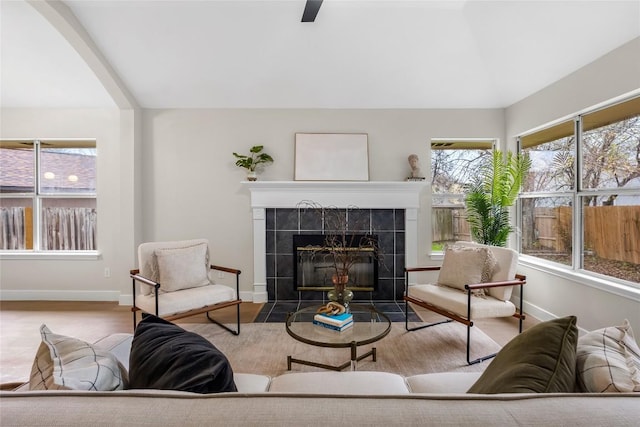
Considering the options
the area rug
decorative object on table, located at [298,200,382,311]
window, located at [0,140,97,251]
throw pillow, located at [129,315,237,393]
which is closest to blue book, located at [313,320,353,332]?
the area rug

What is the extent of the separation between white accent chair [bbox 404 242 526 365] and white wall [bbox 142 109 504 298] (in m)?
1.54

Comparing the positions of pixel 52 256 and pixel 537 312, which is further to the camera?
pixel 52 256

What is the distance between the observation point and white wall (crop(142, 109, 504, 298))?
13.8ft

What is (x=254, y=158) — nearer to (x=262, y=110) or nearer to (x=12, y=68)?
(x=262, y=110)

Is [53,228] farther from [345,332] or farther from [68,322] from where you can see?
[345,332]

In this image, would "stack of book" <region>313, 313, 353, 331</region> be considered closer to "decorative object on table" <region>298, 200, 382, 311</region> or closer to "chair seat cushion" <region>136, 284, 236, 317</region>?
"chair seat cushion" <region>136, 284, 236, 317</region>

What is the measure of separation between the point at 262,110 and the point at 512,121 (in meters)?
3.16

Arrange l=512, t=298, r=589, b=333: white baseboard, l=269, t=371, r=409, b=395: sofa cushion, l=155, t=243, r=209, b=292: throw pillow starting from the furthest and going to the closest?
l=512, t=298, r=589, b=333: white baseboard, l=155, t=243, r=209, b=292: throw pillow, l=269, t=371, r=409, b=395: sofa cushion

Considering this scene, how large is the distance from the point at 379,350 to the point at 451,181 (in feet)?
8.45

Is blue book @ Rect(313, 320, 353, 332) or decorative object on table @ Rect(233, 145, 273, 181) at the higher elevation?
decorative object on table @ Rect(233, 145, 273, 181)

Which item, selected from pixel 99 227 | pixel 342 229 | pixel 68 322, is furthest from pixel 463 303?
pixel 99 227

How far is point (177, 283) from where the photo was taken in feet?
9.96

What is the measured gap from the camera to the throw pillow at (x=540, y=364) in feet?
2.93

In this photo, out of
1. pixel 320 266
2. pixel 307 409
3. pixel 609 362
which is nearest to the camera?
pixel 307 409
